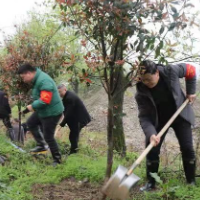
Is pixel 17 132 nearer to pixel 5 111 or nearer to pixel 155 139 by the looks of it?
pixel 5 111

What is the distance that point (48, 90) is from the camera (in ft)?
15.2

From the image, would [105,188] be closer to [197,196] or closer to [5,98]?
[197,196]

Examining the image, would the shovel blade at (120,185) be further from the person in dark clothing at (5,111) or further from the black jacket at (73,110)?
the person in dark clothing at (5,111)

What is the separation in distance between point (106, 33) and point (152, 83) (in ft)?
2.77

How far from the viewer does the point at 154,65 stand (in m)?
3.44

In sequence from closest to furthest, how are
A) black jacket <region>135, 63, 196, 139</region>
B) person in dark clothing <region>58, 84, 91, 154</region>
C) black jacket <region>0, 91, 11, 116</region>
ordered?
black jacket <region>135, 63, 196, 139</region> < person in dark clothing <region>58, 84, 91, 154</region> < black jacket <region>0, 91, 11, 116</region>

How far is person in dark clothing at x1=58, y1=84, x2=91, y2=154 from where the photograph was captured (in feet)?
19.1

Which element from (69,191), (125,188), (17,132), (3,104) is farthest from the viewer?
(17,132)

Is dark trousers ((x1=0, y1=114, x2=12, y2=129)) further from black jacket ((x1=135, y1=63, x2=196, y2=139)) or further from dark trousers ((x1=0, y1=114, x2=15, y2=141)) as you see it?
black jacket ((x1=135, y1=63, x2=196, y2=139))

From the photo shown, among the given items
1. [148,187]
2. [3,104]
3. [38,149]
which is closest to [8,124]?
[3,104]

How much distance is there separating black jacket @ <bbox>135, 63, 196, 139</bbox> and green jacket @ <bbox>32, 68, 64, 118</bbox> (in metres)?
1.58

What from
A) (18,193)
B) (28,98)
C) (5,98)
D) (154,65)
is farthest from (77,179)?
(5,98)

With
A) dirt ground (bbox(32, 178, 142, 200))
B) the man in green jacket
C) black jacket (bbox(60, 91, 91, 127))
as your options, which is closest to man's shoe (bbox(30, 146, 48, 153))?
black jacket (bbox(60, 91, 91, 127))

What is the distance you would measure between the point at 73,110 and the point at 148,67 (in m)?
2.85
